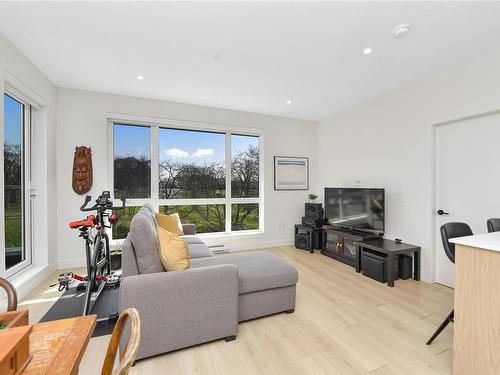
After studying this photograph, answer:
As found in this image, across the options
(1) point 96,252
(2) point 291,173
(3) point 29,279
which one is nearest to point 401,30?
(2) point 291,173

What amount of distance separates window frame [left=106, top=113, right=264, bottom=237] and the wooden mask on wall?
0.28 m

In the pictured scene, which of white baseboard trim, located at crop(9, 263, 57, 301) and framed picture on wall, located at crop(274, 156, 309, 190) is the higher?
framed picture on wall, located at crop(274, 156, 309, 190)

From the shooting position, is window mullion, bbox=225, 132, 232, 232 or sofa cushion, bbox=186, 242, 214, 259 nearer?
sofa cushion, bbox=186, 242, 214, 259

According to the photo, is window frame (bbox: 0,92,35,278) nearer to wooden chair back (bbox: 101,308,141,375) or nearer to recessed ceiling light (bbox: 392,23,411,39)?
wooden chair back (bbox: 101,308,141,375)

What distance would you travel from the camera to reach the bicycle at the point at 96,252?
7.11ft

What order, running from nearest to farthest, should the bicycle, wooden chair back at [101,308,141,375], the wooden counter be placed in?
wooden chair back at [101,308,141,375]
the wooden counter
the bicycle

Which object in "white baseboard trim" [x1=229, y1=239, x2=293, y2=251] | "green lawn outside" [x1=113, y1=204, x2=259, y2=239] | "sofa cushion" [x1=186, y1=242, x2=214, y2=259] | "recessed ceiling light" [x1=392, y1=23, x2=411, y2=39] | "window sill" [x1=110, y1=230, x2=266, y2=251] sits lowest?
"white baseboard trim" [x1=229, y1=239, x2=293, y2=251]

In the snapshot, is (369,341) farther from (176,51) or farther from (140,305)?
(176,51)

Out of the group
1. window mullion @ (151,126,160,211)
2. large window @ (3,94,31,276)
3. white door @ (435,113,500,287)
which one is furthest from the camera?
window mullion @ (151,126,160,211)

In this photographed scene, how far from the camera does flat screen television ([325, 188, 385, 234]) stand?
11.2ft

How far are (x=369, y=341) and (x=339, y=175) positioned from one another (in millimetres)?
3036

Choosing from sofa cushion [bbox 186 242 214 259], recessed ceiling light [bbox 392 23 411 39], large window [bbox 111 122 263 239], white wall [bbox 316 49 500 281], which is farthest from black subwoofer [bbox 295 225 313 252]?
recessed ceiling light [bbox 392 23 411 39]

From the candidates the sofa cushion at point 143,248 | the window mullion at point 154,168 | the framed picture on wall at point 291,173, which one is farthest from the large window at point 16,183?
the framed picture on wall at point 291,173

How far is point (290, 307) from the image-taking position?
2230 millimetres
